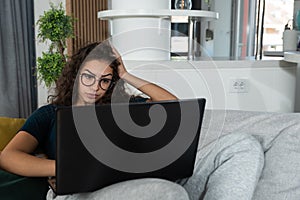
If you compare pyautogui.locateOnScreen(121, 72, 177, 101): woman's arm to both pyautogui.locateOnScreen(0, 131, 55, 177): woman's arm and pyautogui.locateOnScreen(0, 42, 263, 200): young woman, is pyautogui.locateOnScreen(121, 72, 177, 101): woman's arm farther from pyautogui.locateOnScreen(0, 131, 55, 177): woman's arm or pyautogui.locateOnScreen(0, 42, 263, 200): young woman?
pyautogui.locateOnScreen(0, 131, 55, 177): woman's arm

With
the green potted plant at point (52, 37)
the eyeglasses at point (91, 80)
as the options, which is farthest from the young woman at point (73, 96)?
the green potted plant at point (52, 37)

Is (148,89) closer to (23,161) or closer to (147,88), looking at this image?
(147,88)

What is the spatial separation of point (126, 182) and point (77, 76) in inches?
22.4

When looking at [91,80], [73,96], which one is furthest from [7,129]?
[91,80]

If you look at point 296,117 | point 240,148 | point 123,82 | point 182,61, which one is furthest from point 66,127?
point 182,61

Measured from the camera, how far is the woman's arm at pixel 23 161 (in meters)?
1.20

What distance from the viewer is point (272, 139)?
131cm

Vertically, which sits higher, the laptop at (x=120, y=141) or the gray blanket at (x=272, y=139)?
the laptop at (x=120, y=141)

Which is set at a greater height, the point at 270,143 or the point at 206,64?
the point at 206,64

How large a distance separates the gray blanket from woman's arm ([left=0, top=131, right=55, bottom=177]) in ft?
1.72

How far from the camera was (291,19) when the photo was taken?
9.17 feet

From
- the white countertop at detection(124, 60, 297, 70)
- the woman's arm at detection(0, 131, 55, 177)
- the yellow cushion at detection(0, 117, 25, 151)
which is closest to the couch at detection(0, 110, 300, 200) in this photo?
the woman's arm at detection(0, 131, 55, 177)

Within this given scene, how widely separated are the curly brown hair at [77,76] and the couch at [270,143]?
1.11 ft

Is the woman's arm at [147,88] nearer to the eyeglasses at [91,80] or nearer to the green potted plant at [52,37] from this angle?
the eyeglasses at [91,80]
